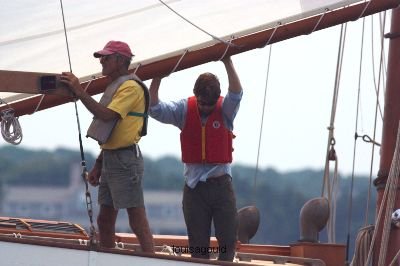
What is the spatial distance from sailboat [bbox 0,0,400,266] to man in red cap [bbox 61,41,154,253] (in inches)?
20.0

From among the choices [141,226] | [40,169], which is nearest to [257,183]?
[40,169]

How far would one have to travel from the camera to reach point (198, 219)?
10266 mm

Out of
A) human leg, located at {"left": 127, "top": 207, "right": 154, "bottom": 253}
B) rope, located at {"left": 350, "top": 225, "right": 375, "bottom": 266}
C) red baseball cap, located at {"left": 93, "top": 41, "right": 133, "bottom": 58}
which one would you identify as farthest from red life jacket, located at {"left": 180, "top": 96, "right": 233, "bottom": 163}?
rope, located at {"left": 350, "top": 225, "right": 375, "bottom": 266}

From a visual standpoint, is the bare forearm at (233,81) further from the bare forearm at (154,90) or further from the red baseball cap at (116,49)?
the red baseball cap at (116,49)

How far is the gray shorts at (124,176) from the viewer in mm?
9742

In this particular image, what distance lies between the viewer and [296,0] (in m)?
11.3

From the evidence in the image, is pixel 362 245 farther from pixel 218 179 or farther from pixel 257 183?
pixel 257 183

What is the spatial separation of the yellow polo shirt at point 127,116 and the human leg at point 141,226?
14.8 inches

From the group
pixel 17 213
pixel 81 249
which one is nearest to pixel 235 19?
pixel 81 249

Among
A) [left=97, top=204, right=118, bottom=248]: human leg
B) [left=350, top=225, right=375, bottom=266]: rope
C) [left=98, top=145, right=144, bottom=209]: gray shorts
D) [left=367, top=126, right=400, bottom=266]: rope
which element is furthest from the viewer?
[left=350, top=225, right=375, bottom=266]: rope

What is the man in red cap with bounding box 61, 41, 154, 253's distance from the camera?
9.64 meters

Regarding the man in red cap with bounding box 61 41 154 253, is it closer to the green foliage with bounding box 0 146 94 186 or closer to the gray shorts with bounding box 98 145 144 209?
the gray shorts with bounding box 98 145 144 209

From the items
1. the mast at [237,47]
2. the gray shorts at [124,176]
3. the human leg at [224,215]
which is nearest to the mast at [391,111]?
the mast at [237,47]

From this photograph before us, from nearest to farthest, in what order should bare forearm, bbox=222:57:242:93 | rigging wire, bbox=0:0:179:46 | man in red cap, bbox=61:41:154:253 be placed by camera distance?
man in red cap, bbox=61:41:154:253 → bare forearm, bbox=222:57:242:93 → rigging wire, bbox=0:0:179:46
